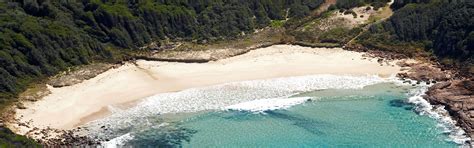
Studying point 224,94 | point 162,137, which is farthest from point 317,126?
point 162,137

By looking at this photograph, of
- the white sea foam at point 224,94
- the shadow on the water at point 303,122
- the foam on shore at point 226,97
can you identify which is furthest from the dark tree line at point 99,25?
the shadow on the water at point 303,122

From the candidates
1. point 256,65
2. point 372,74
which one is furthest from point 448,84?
point 256,65

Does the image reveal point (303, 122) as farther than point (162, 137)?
Yes

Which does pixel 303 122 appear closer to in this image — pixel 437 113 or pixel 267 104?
pixel 267 104

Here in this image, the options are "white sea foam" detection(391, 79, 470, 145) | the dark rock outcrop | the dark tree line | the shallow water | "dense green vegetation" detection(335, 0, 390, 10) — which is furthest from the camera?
"dense green vegetation" detection(335, 0, 390, 10)

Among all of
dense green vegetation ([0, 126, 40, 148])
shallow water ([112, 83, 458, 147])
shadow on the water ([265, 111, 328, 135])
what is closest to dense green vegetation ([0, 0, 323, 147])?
dense green vegetation ([0, 126, 40, 148])

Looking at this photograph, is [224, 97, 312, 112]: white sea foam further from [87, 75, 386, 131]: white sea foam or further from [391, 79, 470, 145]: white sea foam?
[391, 79, 470, 145]: white sea foam

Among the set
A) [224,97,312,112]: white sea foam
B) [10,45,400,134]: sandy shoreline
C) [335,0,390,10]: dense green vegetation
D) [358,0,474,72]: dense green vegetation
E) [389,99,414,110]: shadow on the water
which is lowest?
[389,99,414,110]: shadow on the water
